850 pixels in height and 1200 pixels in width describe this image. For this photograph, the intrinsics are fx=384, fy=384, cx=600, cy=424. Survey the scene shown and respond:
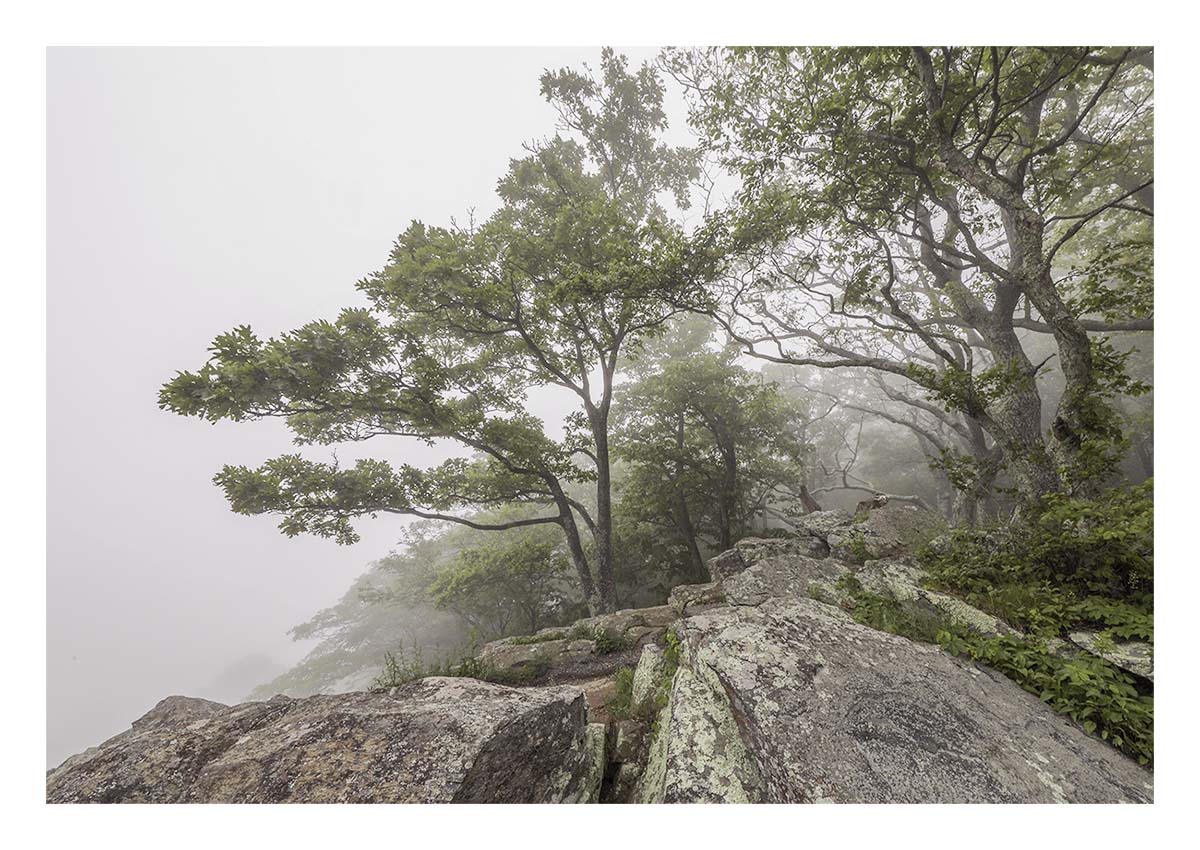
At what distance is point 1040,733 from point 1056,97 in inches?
549

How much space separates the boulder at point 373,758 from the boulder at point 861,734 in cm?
94

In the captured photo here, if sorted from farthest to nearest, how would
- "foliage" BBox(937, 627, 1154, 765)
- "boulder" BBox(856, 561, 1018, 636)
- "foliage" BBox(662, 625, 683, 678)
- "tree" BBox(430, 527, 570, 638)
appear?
"tree" BBox(430, 527, 570, 638) → "foliage" BBox(662, 625, 683, 678) → "boulder" BBox(856, 561, 1018, 636) → "foliage" BBox(937, 627, 1154, 765)

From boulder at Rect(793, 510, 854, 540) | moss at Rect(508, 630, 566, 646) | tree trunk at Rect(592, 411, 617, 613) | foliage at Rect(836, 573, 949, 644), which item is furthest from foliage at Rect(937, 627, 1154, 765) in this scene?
tree trunk at Rect(592, 411, 617, 613)

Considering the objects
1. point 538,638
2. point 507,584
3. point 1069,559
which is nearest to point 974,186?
point 1069,559

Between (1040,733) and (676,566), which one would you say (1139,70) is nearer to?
(1040,733)

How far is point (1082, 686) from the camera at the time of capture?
10.6 ft

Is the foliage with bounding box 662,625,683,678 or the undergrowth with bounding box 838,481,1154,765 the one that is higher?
the undergrowth with bounding box 838,481,1154,765

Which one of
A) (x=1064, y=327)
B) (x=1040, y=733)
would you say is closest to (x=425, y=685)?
(x=1040, y=733)

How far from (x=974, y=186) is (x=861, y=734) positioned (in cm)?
869

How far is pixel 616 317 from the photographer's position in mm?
10188

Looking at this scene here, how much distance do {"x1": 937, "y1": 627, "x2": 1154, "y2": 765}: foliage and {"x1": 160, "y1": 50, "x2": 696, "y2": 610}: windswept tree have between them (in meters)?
7.64

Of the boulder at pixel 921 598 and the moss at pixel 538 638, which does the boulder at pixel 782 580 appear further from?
the moss at pixel 538 638

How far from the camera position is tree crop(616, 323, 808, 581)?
14.1m

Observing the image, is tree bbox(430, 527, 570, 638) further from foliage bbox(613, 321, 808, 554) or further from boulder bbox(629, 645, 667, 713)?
boulder bbox(629, 645, 667, 713)
